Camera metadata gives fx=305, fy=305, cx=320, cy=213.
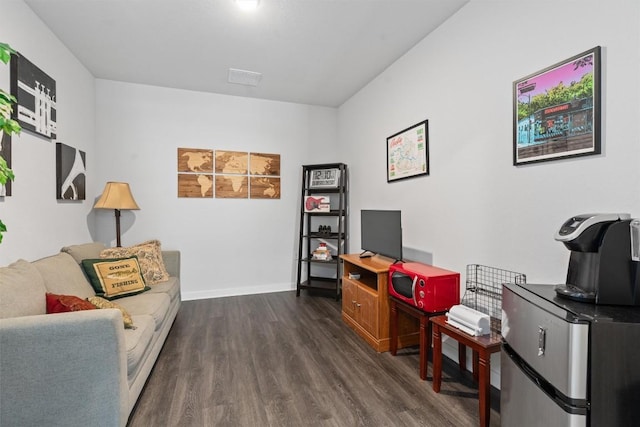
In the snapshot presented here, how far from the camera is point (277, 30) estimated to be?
8.73ft

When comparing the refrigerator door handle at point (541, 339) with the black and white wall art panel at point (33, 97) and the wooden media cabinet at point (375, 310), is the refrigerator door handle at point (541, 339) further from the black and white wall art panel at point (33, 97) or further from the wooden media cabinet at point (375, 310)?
the black and white wall art panel at point (33, 97)

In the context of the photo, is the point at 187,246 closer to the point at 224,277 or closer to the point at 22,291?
the point at 224,277

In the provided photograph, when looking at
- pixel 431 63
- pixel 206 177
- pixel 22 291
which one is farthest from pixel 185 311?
pixel 431 63

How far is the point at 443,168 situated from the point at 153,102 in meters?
3.59

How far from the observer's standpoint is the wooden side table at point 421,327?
7.11ft

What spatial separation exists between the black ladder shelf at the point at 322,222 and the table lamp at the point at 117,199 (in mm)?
2117

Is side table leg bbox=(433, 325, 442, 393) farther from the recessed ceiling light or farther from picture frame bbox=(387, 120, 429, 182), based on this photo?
the recessed ceiling light

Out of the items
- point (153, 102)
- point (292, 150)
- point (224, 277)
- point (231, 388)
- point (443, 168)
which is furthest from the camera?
point (292, 150)

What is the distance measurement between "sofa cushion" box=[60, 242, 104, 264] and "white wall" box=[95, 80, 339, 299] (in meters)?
0.84

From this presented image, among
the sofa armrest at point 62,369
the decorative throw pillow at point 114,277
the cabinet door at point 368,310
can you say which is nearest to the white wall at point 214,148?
the decorative throw pillow at point 114,277

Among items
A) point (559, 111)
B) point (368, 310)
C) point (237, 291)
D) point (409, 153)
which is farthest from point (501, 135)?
point (237, 291)

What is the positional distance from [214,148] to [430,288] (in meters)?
3.31

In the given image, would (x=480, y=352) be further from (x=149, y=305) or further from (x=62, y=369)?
(x=149, y=305)

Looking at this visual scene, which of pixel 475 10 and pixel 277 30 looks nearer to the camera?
pixel 475 10
